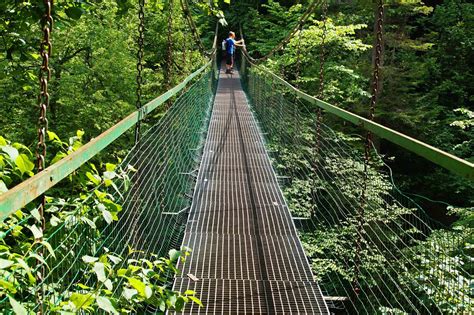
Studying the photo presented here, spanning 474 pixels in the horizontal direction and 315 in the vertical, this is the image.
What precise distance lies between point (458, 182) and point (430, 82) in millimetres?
3574

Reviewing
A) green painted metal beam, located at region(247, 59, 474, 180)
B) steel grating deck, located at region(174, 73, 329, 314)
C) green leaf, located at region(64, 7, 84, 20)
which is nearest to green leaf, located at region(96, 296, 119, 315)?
green painted metal beam, located at region(247, 59, 474, 180)

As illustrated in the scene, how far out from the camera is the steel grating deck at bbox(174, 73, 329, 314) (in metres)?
2.05

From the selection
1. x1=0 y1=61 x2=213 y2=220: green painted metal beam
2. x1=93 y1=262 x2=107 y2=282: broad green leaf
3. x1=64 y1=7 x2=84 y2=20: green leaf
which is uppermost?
x1=64 y1=7 x2=84 y2=20: green leaf

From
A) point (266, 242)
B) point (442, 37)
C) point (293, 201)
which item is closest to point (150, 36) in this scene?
point (442, 37)

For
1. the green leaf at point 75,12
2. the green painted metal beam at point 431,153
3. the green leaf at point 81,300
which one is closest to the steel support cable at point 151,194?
the green leaf at point 81,300

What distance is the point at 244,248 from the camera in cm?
262

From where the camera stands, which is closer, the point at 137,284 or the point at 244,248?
the point at 137,284

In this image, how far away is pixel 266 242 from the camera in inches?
106

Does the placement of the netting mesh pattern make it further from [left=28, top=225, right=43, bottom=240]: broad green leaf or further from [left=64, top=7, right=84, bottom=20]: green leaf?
[left=28, top=225, right=43, bottom=240]: broad green leaf

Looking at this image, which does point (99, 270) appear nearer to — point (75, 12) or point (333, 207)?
point (75, 12)

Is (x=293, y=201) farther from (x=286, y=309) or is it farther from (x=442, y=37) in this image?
(x=442, y=37)

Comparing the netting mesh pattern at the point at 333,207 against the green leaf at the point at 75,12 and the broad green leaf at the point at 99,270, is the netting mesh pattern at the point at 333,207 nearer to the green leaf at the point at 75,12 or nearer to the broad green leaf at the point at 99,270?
the green leaf at the point at 75,12

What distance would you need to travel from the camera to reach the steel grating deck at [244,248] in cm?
205

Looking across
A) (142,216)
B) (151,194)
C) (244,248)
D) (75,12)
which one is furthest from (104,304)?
(244,248)
